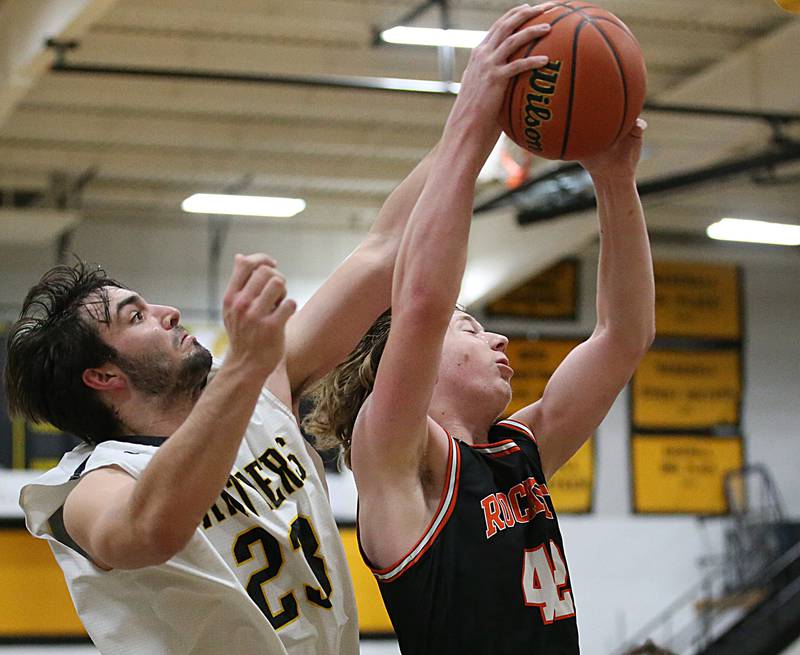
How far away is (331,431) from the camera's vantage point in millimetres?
2982

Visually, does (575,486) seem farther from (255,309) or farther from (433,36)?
(255,309)

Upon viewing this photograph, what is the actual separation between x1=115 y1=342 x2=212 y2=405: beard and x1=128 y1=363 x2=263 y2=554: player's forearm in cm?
60

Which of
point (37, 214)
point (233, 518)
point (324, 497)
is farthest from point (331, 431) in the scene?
point (37, 214)

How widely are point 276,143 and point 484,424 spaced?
8.91m

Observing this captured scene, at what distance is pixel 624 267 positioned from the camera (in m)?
2.85

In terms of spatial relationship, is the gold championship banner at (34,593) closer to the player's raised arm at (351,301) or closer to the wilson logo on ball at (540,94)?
the player's raised arm at (351,301)

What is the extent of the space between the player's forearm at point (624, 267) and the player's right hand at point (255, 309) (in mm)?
1034

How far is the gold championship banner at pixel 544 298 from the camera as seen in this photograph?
44.8 feet

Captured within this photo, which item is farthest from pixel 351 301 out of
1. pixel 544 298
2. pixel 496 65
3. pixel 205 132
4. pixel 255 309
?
pixel 544 298

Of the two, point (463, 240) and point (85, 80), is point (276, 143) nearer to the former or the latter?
point (85, 80)

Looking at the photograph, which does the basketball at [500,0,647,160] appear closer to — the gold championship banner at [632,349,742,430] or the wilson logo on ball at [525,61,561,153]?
the wilson logo on ball at [525,61,561,153]

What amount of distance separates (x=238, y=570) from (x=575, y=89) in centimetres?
116

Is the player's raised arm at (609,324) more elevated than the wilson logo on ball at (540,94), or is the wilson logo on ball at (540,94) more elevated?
the wilson logo on ball at (540,94)

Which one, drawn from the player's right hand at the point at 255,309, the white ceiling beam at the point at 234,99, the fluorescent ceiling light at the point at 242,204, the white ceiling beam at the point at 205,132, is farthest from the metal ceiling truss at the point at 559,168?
the player's right hand at the point at 255,309
